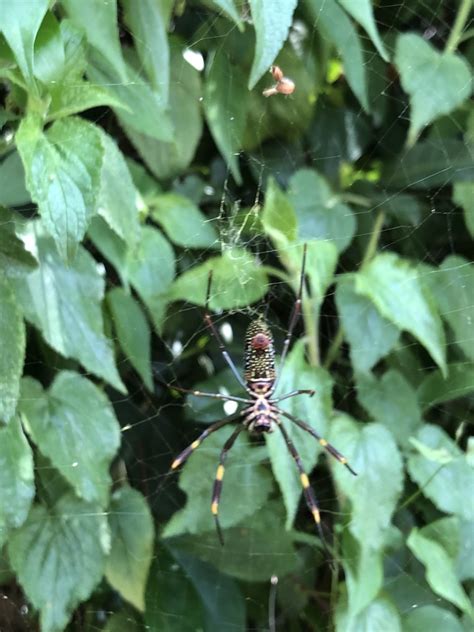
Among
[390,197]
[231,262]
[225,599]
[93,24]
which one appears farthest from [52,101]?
[225,599]

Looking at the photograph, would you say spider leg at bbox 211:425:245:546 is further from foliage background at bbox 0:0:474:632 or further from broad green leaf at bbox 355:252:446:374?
broad green leaf at bbox 355:252:446:374

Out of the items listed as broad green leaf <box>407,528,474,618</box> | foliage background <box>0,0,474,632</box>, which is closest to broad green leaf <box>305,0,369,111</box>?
foliage background <box>0,0,474,632</box>

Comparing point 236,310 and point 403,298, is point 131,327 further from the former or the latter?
point 403,298

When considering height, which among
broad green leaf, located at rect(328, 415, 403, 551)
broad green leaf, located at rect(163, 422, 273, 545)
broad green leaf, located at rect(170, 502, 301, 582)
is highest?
broad green leaf, located at rect(328, 415, 403, 551)

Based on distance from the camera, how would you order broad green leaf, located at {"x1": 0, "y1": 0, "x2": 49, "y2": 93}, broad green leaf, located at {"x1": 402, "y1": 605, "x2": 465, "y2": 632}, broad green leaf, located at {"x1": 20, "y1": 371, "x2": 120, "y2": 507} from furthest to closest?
1. broad green leaf, located at {"x1": 402, "y1": 605, "x2": 465, "y2": 632}
2. broad green leaf, located at {"x1": 20, "y1": 371, "x2": 120, "y2": 507}
3. broad green leaf, located at {"x1": 0, "y1": 0, "x2": 49, "y2": 93}

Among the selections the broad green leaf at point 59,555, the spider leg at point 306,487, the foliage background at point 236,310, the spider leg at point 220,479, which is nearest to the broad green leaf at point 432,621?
the foliage background at point 236,310

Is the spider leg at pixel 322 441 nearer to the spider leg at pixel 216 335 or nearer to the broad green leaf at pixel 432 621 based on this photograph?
the spider leg at pixel 216 335

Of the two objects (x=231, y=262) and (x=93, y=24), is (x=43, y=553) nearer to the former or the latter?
(x=231, y=262)
